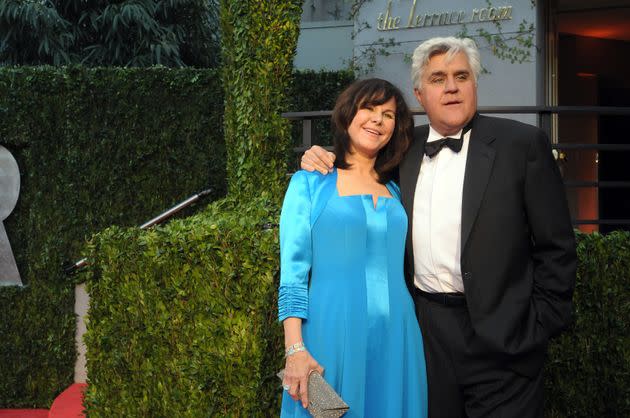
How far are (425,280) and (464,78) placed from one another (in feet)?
2.39

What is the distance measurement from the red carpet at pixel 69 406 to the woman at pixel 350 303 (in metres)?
3.46

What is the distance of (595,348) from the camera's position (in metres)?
4.73

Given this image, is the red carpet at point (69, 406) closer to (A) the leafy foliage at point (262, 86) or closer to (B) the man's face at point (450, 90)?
(A) the leafy foliage at point (262, 86)

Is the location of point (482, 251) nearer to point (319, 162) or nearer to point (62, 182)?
point (319, 162)

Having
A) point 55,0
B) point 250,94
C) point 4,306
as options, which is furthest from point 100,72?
point 55,0

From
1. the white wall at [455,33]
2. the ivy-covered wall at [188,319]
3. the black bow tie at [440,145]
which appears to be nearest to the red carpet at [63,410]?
the ivy-covered wall at [188,319]

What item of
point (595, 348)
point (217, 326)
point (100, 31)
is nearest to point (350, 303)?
point (217, 326)

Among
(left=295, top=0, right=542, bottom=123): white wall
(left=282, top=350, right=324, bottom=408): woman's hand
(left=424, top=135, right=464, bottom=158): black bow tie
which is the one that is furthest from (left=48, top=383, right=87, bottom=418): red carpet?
(left=295, top=0, right=542, bottom=123): white wall

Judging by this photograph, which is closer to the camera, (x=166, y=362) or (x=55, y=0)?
(x=166, y=362)

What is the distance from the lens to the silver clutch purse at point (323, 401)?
249cm

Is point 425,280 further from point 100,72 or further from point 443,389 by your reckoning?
point 100,72

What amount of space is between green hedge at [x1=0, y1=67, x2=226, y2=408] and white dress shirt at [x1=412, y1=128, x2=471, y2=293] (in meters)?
5.81

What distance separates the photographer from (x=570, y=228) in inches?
105

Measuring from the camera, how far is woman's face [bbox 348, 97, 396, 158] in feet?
9.16
